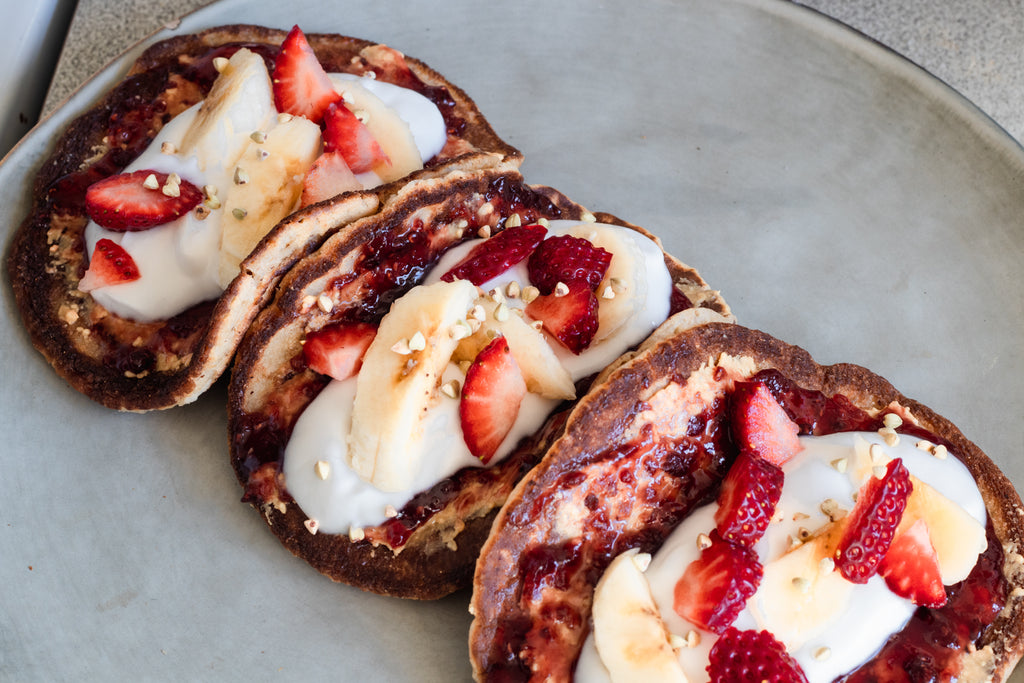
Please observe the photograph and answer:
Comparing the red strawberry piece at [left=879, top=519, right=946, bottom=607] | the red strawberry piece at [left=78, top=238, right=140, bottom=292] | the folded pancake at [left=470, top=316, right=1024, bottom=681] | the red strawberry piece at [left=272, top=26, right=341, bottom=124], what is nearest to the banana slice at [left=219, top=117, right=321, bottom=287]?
the red strawberry piece at [left=272, top=26, right=341, bottom=124]

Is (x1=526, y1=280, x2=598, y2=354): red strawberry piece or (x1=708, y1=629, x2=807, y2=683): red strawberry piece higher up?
(x1=526, y1=280, x2=598, y2=354): red strawberry piece

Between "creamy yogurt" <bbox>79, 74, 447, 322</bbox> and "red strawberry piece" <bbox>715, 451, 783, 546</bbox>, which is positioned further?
"creamy yogurt" <bbox>79, 74, 447, 322</bbox>

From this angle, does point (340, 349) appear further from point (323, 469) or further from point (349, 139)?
point (349, 139)

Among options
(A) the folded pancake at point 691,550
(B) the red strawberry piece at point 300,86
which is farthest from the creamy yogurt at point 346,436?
(B) the red strawberry piece at point 300,86

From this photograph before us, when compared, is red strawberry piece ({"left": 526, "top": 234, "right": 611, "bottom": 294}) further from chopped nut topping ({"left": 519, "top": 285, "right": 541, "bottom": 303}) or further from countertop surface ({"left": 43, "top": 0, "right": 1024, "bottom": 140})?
countertop surface ({"left": 43, "top": 0, "right": 1024, "bottom": 140})

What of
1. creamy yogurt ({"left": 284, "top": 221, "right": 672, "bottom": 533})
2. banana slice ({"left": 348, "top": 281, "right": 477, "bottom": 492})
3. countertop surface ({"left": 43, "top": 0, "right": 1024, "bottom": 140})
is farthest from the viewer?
countertop surface ({"left": 43, "top": 0, "right": 1024, "bottom": 140})

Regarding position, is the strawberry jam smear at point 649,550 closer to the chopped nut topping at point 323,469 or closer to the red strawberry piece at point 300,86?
the chopped nut topping at point 323,469

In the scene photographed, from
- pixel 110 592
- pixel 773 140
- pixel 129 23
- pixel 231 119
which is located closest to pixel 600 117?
pixel 773 140

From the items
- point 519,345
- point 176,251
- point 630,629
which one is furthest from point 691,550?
point 176,251
